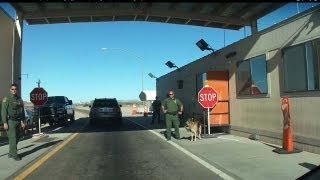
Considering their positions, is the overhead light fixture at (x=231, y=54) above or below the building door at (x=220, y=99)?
above

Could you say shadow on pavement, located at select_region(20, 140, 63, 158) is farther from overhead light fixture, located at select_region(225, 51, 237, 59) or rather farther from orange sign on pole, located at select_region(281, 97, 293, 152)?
overhead light fixture, located at select_region(225, 51, 237, 59)

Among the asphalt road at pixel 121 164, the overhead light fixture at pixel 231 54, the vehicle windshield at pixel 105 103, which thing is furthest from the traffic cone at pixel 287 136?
the vehicle windshield at pixel 105 103

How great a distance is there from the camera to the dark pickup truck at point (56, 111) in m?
32.9

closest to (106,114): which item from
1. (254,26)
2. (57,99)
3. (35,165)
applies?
(57,99)

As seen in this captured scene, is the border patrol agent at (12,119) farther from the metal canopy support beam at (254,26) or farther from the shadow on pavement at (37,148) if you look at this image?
the metal canopy support beam at (254,26)

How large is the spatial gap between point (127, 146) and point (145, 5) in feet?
24.6

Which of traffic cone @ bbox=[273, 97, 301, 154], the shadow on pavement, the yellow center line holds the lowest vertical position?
the yellow center line

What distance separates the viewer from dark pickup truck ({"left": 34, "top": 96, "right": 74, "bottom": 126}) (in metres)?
32.9

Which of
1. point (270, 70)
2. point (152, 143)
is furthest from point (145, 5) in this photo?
point (270, 70)

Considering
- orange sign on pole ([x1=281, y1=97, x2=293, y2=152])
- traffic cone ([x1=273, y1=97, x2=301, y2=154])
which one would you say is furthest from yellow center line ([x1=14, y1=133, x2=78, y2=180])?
orange sign on pole ([x1=281, y1=97, x2=293, y2=152])

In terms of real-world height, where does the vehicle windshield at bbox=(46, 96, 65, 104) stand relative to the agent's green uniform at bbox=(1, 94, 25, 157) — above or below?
above

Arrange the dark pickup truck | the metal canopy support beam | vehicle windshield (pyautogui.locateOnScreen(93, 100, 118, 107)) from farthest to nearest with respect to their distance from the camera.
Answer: the dark pickup truck, vehicle windshield (pyautogui.locateOnScreen(93, 100, 118, 107)), the metal canopy support beam

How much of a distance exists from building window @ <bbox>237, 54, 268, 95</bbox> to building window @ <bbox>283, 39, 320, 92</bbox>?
5.54ft

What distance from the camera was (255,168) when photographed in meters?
11.2
